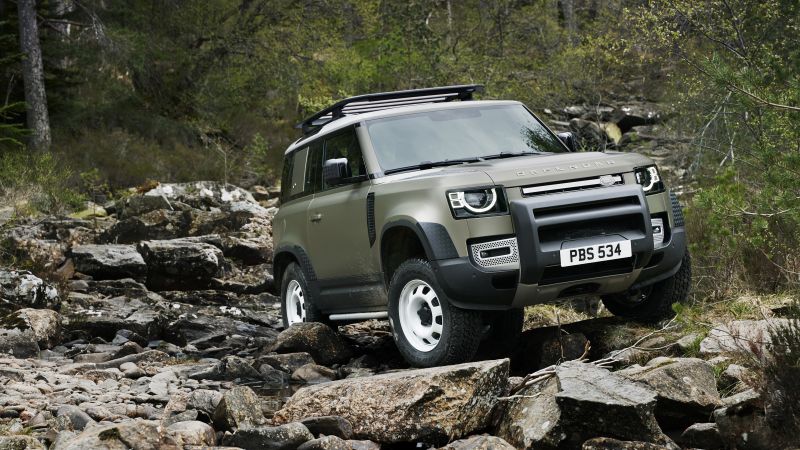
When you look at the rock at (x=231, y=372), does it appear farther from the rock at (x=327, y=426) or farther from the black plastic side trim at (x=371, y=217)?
the rock at (x=327, y=426)

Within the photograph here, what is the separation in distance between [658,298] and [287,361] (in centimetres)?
314

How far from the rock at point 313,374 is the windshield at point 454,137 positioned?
5.68ft

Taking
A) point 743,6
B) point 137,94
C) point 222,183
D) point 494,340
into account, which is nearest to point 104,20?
point 137,94

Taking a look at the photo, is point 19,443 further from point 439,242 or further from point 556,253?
point 556,253

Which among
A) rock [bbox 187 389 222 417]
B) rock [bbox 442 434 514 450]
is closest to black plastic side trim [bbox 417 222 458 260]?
rock [bbox 442 434 514 450]

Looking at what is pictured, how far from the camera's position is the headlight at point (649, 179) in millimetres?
7877


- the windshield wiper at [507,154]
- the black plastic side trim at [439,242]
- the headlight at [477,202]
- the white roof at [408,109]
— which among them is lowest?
the black plastic side trim at [439,242]

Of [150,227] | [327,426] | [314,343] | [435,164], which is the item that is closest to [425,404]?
[327,426]

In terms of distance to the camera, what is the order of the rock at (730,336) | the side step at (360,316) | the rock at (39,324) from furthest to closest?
1. the rock at (39,324)
2. the side step at (360,316)
3. the rock at (730,336)

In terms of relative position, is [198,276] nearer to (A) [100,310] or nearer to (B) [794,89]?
(A) [100,310]

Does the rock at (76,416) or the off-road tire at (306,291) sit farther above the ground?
the off-road tire at (306,291)

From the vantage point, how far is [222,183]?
25172mm

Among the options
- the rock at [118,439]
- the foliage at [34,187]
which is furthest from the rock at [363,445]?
the foliage at [34,187]

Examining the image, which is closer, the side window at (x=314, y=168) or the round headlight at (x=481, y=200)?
the round headlight at (x=481, y=200)
